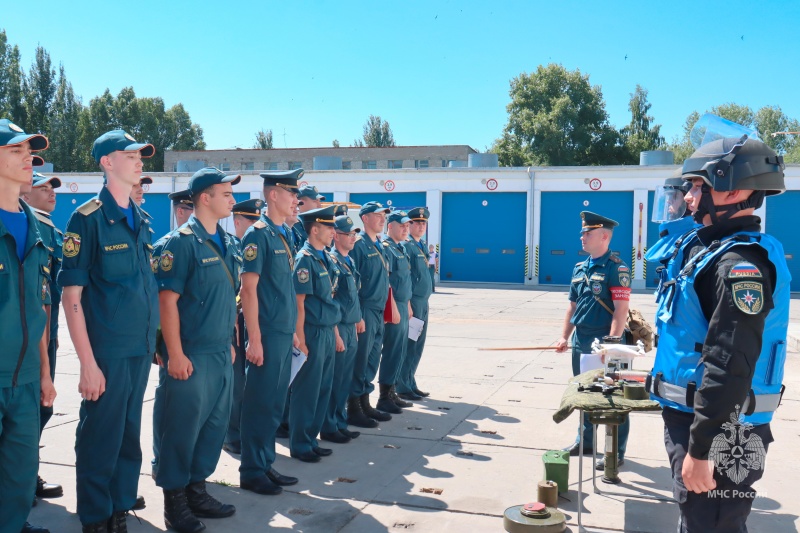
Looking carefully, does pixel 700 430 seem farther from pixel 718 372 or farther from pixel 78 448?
pixel 78 448

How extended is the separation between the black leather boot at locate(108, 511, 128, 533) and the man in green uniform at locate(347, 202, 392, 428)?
299 cm

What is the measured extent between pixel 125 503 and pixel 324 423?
7.76 feet

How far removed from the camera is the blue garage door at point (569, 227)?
27766 millimetres

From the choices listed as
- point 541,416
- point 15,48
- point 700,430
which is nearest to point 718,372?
point 700,430

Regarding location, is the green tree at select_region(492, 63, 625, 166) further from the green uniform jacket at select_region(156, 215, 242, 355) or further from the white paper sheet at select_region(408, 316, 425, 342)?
the green uniform jacket at select_region(156, 215, 242, 355)

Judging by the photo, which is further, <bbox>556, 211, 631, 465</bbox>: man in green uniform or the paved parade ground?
<bbox>556, 211, 631, 465</bbox>: man in green uniform

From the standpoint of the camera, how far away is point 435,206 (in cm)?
2959

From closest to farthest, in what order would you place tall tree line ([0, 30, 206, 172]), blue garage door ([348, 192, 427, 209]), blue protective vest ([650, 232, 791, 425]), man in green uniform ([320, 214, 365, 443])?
1. blue protective vest ([650, 232, 791, 425])
2. man in green uniform ([320, 214, 365, 443])
3. blue garage door ([348, 192, 427, 209])
4. tall tree line ([0, 30, 206, 172])

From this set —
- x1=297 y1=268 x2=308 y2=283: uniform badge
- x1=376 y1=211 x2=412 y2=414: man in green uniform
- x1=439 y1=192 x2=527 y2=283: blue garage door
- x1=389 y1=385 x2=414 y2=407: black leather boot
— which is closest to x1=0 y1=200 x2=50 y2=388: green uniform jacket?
x1=297 y1=268 x2=308 y2=283: uniform badge

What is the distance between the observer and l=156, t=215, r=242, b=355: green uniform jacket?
4203 millimetres

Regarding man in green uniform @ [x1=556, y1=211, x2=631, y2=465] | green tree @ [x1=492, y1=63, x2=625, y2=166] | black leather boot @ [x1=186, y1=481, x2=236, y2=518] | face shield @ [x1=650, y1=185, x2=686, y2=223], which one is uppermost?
green tree @ [x1=492, y1=63, x2=625, y2=166]

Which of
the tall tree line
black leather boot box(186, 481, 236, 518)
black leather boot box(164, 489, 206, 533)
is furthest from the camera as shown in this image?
the tall tree line

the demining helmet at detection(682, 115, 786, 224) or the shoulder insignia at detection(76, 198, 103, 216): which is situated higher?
the demining helmet at detection(682, 115, 786, 224)

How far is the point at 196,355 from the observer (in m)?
4.21
